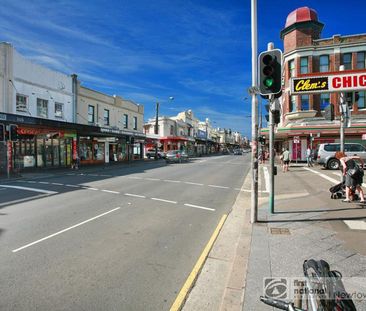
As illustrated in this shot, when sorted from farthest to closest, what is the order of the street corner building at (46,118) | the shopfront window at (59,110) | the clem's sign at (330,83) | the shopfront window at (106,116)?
the shopfront window at (106,116)
the shopfront window at (59,110)
the street corner building at (46,118)
the clem's sign at (330,83)

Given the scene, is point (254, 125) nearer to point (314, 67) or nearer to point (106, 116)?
point (106, 116)

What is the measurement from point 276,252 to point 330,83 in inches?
186

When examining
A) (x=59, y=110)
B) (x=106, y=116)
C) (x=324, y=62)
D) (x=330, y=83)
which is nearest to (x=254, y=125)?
(x=330, y=83)

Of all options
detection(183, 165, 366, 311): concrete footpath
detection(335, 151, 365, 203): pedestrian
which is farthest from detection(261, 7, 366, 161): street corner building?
detection(183, 165, 366, 311): concrete footpath

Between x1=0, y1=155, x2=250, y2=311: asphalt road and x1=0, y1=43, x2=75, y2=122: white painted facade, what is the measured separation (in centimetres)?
1425

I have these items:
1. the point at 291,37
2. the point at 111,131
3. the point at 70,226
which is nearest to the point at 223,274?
the point at 70,226

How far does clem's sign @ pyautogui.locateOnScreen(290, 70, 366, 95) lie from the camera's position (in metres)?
7.45

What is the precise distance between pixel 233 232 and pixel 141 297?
3.40 metres

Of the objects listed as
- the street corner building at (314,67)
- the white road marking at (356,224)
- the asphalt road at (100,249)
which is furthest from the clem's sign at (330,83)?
the street corner building at (314,67)

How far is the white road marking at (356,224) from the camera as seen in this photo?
22.0 ft

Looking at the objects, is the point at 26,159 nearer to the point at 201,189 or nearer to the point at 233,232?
the point at 201,189

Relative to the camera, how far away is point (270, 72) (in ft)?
23.4

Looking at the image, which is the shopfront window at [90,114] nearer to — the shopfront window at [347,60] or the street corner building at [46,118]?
the street corner building at [46,118]

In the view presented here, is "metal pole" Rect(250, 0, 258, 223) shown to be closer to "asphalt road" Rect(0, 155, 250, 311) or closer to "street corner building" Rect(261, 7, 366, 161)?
"asphalt road" Rect(0, 155, 250, 311)
